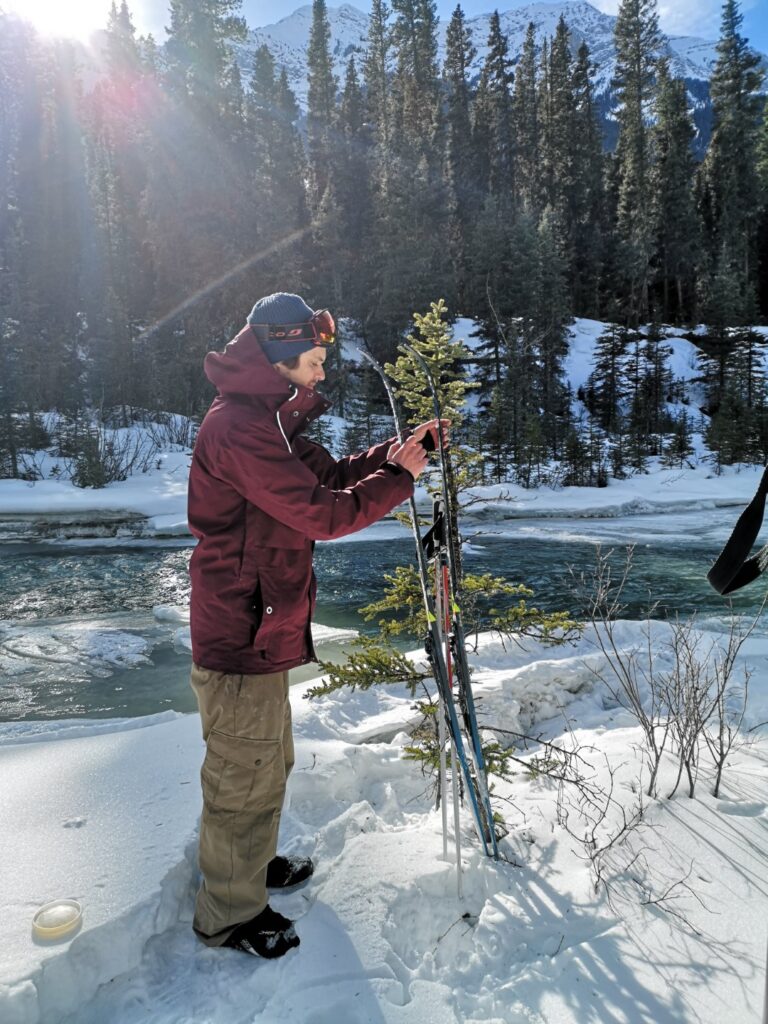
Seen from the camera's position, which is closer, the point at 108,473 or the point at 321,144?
the point at 108,473

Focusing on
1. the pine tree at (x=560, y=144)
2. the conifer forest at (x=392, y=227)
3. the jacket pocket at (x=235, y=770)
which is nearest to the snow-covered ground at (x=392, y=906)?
the jacket pocket at (x=235, y=770)

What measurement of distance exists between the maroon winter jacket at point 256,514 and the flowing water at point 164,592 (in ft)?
7.65

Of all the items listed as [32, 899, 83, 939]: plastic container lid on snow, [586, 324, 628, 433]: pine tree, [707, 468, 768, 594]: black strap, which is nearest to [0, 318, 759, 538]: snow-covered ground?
[586, 324, 628, 433]: pine tree

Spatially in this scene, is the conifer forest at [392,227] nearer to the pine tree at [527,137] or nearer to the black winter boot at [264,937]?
the pine tree at [527,137]

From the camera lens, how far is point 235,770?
87.9 inches

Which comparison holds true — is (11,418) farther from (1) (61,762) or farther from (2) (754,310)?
(2) (754,310)

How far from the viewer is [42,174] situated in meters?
38.4

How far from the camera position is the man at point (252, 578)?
2104 mm

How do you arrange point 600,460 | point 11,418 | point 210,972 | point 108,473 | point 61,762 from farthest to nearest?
point 600,460 < point 11,418 < point 108,473 < point 61,762 < point 210,972

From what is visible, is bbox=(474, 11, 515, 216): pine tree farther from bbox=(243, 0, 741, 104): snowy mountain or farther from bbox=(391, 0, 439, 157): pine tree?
bbox=(243, 0, 741, 104): snowy mountain

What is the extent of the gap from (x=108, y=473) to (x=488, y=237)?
974 inches

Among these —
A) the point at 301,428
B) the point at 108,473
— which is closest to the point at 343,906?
the point at 301,428

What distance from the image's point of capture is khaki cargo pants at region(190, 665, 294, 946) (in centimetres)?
222

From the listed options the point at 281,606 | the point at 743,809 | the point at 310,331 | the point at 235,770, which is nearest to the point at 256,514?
the point at 281,606
